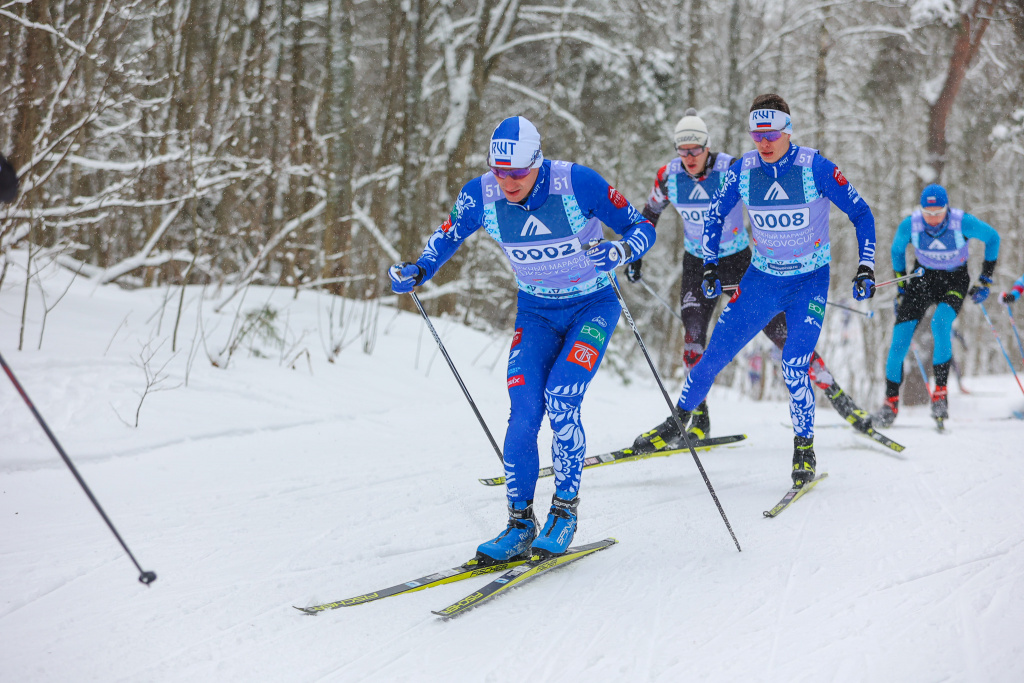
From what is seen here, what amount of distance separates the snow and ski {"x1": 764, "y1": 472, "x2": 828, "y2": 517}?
50 millimetres

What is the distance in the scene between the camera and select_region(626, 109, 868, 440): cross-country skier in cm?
538

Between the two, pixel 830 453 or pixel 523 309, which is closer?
pixel 523 309

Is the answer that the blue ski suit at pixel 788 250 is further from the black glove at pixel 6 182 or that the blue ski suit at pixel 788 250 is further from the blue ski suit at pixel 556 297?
the black glove at pixel 6 182

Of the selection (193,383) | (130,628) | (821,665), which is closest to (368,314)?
(193,383)

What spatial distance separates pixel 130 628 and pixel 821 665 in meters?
2.34

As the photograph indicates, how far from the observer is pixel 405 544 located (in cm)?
345

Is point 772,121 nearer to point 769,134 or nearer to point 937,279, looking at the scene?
point 769,134

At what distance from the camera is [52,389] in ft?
14.7

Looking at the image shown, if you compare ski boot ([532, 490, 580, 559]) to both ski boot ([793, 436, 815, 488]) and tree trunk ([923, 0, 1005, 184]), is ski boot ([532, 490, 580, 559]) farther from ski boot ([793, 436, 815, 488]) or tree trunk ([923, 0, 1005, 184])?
tree trunk ([923, 0, 1005, 184])

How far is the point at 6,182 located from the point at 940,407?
287 inches

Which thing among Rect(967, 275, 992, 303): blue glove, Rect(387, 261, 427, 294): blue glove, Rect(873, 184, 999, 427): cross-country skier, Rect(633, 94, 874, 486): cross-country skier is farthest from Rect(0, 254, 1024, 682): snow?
Rect(967, 275, 992, 303): blue glove

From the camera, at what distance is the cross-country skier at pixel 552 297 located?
3.20 m

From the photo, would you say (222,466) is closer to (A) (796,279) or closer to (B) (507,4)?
(A) (796,279)

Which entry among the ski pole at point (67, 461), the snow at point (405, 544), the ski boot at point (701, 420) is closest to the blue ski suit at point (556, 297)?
the snow at point (405, 544)
